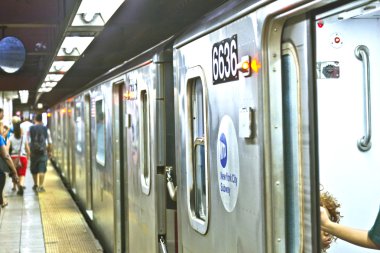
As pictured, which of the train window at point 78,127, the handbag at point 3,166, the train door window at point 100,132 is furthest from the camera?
the train window at point 78,127

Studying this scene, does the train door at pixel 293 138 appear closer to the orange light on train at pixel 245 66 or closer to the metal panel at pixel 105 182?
the orange light on train at pixel 245 66

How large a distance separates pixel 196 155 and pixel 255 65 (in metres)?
1.16

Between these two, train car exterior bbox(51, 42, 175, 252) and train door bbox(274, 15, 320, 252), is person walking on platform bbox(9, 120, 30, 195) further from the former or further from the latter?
train door bbox(274, 15, 320, 252)

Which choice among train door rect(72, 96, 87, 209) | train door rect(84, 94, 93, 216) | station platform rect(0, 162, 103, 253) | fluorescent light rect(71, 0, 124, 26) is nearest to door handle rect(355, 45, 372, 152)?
fluorescent light rect(71, 0, 124, 26)

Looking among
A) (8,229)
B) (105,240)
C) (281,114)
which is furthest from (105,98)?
(281,114)

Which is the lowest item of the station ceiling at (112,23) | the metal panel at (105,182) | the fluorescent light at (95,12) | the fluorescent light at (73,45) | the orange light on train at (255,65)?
the metal panel at (105,182)

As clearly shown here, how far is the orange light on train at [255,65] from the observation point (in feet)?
7.63

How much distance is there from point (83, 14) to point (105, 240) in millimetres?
3581

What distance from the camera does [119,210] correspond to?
6.09m

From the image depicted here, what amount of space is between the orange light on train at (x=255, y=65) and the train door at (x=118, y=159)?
12.2 feet

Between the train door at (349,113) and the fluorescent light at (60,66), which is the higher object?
the fluorescent light at (60,66)

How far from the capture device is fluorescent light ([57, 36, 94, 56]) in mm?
5715

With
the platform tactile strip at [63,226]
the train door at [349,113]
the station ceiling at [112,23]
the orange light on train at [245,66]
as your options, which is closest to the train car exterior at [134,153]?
the platform tactile strip at [63,226]

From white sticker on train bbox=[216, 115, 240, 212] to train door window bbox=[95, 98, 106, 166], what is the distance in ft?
14.0
